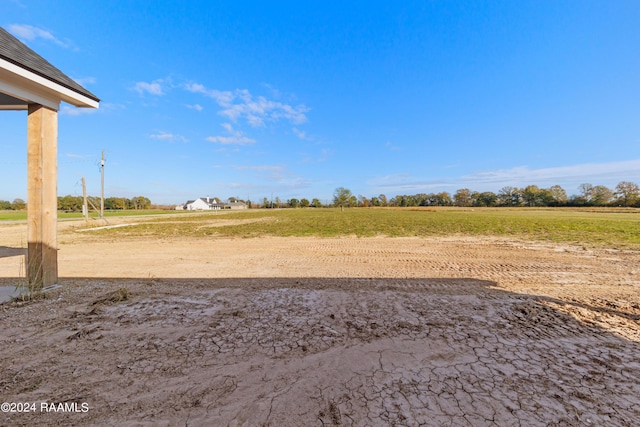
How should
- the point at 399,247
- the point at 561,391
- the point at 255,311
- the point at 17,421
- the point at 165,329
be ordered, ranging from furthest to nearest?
the point at 399,247
the point at 255,311
the point at 165,329
the point at 561,391
the point at 17,421

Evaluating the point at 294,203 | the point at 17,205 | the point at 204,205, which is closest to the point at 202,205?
the point at 204,205

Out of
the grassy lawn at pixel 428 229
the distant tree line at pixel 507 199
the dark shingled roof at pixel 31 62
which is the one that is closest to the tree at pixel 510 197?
the distant tree line at pixel 507 199

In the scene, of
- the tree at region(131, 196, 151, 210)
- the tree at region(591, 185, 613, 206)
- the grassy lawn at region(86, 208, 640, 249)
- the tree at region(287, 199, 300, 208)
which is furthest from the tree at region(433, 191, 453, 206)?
the tree at region(131, 196, 151, 210)

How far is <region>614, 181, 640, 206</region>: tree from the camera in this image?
72.2 meters

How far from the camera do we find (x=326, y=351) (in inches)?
117

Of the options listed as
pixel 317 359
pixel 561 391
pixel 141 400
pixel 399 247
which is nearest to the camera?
pixel 141 400

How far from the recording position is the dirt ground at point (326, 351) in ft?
6.93

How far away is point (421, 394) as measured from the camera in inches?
91.0

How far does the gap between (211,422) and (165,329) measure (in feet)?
6.31

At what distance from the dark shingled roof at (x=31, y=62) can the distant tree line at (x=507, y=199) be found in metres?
68.4

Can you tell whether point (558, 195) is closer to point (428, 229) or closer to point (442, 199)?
point (442, 199)

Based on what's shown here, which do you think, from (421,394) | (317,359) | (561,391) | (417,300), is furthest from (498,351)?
(317,359)

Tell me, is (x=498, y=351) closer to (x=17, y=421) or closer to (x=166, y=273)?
(x=17, y=421)

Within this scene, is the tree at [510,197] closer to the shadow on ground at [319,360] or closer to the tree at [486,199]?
the tree at [486,199]
